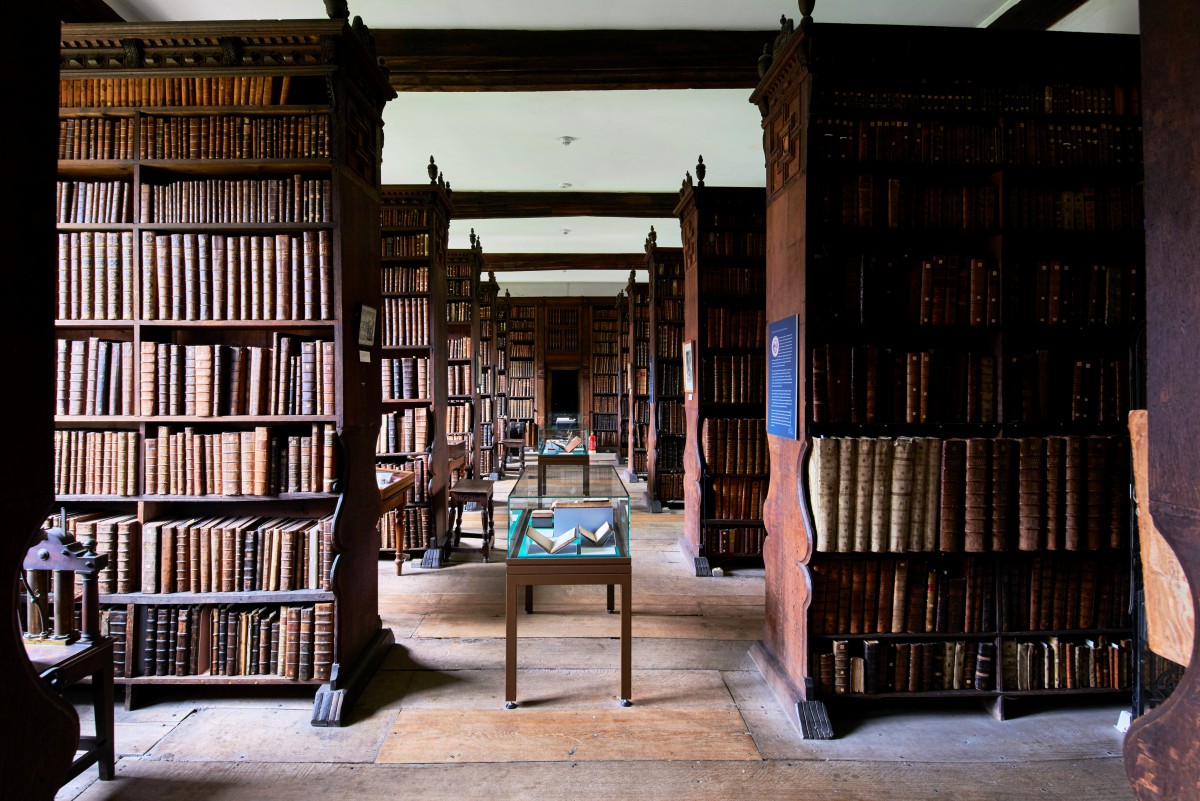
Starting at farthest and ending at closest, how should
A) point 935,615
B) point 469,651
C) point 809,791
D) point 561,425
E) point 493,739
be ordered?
point 561,425, point 469,651, point 935,615, point 493,739, point 809,791

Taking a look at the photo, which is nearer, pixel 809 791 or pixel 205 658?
pixel 809 791

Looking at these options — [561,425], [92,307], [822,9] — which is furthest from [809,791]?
[561,425]

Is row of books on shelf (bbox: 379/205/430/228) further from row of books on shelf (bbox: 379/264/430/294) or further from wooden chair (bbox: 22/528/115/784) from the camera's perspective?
wooden chair (bbox: 22/528/115/784)

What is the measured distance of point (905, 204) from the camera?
101 inches

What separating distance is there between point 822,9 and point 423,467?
4.06 metres

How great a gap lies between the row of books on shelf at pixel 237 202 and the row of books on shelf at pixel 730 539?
342 centimetres

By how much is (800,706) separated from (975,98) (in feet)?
8.53

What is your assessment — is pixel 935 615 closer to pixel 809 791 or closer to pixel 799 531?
pixel 799 531

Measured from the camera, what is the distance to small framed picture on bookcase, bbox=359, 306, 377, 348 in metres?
2.75

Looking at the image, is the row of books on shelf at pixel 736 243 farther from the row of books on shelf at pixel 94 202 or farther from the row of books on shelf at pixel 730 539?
the row of books on shelf at pixel 94 202

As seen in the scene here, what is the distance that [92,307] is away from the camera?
2602 millimetres

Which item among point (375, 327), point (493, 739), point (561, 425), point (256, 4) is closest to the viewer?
point (493, 739)

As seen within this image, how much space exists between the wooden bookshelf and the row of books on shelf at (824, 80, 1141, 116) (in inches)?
260

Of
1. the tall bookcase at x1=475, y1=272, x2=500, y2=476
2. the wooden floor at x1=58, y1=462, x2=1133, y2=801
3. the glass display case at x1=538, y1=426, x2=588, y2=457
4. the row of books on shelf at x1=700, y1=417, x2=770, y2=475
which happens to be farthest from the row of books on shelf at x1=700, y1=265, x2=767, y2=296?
the tall bookcase at x1=475, y1=272, x2=500, y2=476
